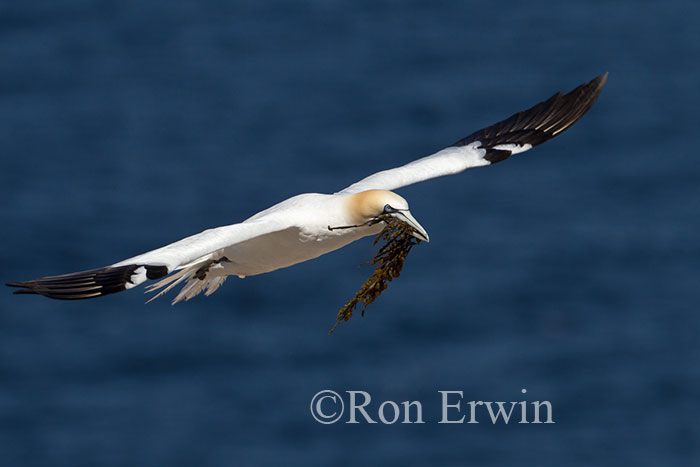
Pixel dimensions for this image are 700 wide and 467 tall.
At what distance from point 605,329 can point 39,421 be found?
55.5ft

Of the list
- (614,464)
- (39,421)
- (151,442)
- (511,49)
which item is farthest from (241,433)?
(511,49)

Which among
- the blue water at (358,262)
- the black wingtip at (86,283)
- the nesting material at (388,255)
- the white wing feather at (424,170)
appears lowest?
the black wingtip at (86,283)

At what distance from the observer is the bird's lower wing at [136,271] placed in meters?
13.9

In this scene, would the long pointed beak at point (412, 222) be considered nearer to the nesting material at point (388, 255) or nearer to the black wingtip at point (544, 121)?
the nesting material at point (388, 255)

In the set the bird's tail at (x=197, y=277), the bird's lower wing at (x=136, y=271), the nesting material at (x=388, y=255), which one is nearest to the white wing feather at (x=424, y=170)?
the nesting material at (x=388, y=255)

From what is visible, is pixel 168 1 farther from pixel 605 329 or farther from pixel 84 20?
pixel 605 329

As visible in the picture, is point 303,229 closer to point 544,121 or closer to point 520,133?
point 520,133

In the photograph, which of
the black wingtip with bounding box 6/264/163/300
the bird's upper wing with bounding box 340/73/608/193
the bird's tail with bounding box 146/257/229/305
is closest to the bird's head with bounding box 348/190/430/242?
the bird's tail with bounding box 146/257/229/305

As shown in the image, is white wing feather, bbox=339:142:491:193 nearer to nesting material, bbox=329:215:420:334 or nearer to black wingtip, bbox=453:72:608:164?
black wingtip, bbox=453:72:608:164

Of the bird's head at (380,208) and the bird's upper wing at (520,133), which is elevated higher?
the bird's upper wing at (520,133)

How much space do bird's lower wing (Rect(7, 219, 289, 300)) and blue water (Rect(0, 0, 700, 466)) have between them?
84.5ft

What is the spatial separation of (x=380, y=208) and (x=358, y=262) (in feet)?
93.6

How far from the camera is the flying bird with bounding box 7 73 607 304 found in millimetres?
14289

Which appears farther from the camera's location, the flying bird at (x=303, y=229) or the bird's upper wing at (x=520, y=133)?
the bird's upper wing at (x=520, y=133)
